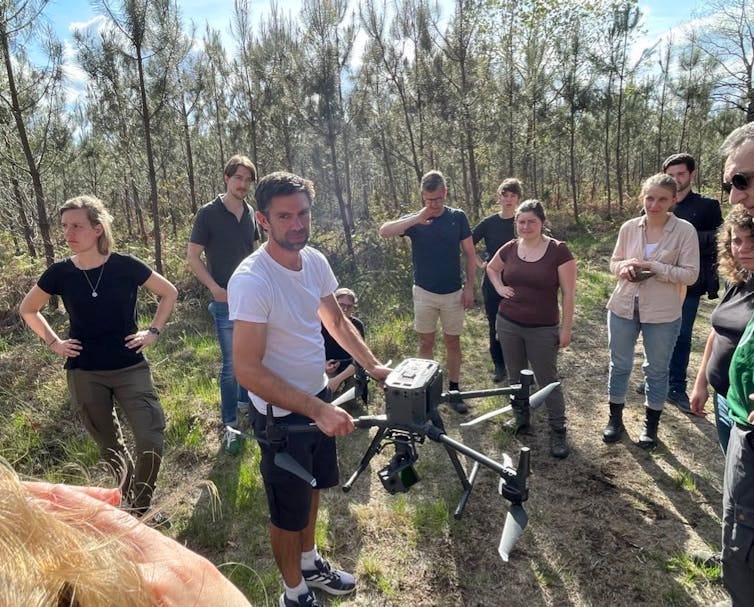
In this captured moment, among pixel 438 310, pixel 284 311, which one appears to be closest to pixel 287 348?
pixel 284 311

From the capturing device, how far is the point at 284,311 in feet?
6.38

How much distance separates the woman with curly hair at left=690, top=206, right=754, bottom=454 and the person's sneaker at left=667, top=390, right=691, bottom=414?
1.91 meters

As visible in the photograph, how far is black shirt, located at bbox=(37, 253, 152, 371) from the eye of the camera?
2.58 meters

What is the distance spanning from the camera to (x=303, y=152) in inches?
461

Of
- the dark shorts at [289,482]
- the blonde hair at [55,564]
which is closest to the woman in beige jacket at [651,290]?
the dark shorts at [289,482]

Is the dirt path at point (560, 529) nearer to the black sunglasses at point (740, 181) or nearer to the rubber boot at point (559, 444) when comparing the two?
the rubber boot at point (559, 444)

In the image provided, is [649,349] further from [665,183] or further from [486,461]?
[486,461]

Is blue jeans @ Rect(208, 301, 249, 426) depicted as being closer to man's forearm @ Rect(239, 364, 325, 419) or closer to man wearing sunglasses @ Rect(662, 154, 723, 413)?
man's forearm @ Rect(239, 364, 325, 419)

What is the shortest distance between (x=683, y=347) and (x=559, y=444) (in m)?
1.52

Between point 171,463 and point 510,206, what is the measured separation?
3.59 meters

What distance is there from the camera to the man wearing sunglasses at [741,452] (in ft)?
5.03

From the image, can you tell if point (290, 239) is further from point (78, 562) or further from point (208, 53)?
point (208, 53)

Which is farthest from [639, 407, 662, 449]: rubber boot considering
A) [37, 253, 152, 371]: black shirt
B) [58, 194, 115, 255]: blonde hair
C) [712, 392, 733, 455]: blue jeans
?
[58, 194, 115, 255]: blonde hair

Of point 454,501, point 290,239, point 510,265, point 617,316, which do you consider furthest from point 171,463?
point 617,316
